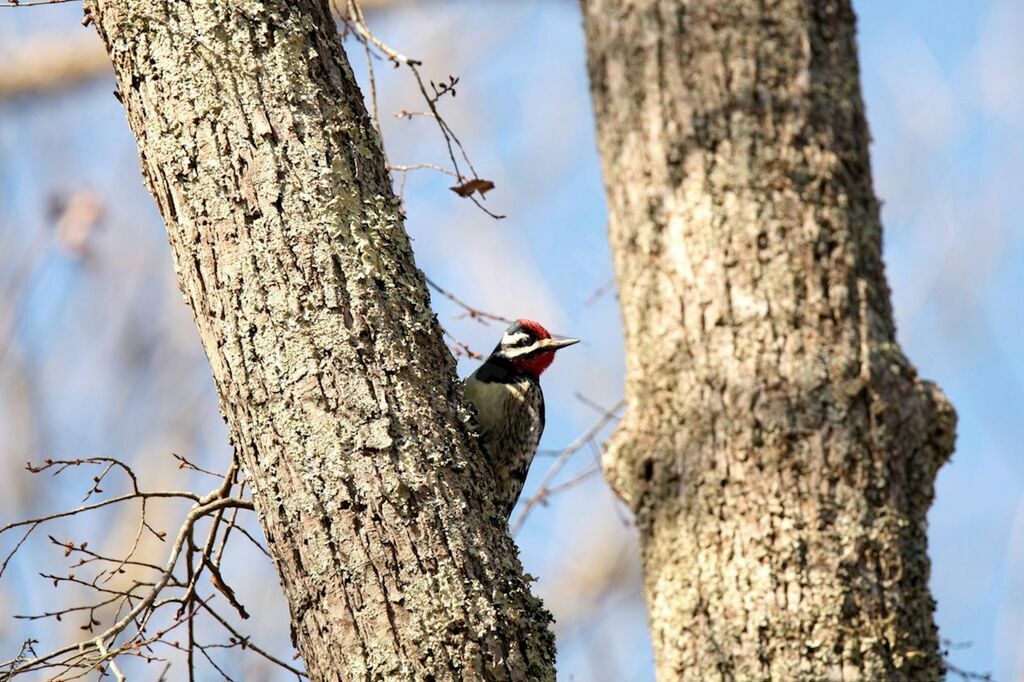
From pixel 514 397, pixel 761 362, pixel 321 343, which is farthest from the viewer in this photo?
pixel 514 397

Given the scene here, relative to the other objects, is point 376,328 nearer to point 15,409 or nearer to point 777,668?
point 777,668

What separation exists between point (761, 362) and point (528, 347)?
1.21 m

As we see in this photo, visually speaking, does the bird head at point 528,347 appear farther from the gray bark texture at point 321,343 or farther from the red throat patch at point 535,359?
the gray bark texture at point 321,343

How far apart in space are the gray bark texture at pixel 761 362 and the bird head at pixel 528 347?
1.90 ft

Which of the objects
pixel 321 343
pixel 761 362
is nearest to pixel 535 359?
pixel 761 362

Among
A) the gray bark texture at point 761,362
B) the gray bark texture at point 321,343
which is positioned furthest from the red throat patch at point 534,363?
the gray bark texture at point 321,343

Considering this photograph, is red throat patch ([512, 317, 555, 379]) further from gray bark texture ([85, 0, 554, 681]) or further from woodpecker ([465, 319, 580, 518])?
gray bark texture ([85, 0, 554, 681])

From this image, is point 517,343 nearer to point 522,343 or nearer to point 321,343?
point 522,343

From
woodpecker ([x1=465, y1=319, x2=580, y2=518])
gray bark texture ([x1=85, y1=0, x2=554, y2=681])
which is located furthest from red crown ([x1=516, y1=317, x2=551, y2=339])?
gray bark texture ([x1=85, y1=0, x2=554, y2=681])

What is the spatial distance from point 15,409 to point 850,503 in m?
8.45

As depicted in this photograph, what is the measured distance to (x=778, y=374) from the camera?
155 inches

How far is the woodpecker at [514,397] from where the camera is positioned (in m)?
4.16

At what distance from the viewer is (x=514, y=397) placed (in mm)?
4480

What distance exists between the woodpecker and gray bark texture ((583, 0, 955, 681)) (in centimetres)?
36
